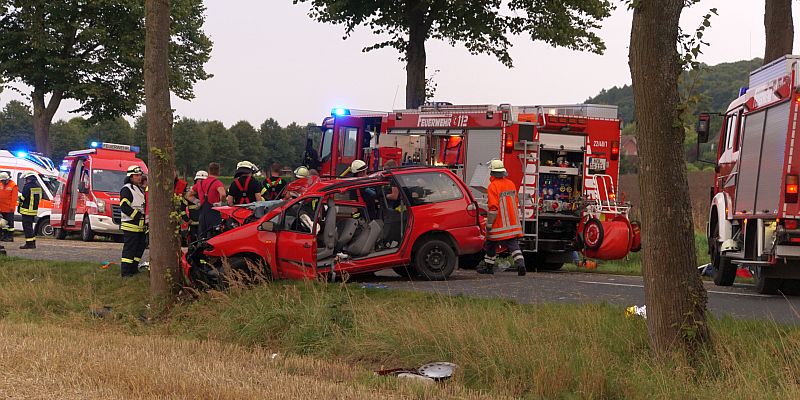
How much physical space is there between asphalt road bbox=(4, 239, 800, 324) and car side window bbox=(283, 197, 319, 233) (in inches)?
44.9

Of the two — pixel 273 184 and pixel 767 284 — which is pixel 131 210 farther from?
pixel 767 284

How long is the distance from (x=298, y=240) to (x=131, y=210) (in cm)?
315

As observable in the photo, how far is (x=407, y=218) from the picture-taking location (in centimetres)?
1398

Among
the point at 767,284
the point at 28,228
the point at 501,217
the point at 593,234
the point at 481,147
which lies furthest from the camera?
the point at 28,228

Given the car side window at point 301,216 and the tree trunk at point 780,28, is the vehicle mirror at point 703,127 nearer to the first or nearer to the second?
the tree trunk at point 780,28

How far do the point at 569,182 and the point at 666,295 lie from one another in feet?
31.5

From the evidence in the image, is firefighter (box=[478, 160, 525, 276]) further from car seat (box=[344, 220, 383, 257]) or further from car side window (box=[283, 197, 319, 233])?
car side window (box=[283, 197, 319, 233])

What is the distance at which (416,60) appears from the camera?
2538 centimetres

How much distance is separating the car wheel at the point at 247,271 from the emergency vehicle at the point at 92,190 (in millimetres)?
11865

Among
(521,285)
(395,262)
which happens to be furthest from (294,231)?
(521,285)

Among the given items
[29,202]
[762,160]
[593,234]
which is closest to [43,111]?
[29,202]

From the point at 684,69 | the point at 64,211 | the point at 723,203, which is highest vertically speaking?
the point at 684,69

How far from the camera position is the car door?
43.3 ft

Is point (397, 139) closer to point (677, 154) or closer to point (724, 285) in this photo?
point (724, 285)
